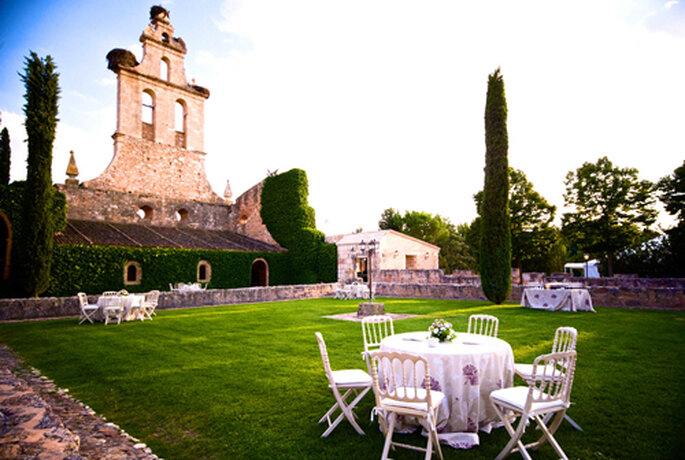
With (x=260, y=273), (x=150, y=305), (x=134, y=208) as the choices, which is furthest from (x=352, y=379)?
(x=134, y=208)

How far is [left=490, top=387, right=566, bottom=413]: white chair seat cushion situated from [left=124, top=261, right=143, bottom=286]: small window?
19.3 m

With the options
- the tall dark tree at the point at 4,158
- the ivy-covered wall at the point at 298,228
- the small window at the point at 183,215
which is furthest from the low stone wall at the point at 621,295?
the tall dark tree at the point at 4,158

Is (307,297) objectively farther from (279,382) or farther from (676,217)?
(676,217)

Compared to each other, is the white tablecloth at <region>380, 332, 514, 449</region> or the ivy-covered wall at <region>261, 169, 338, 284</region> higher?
the ivy-covered wall at <region>261, 169, 338, 284</region>

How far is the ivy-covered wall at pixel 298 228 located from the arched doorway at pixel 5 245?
14.7 meters

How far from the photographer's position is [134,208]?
23.7 m

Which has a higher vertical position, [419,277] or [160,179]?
[160,179]

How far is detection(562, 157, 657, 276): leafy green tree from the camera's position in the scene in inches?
964

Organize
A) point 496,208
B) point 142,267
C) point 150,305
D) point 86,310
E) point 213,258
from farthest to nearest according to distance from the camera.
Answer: point 213,258 → point 142,267 → point 496,208 → point 150,305 → point 86,310

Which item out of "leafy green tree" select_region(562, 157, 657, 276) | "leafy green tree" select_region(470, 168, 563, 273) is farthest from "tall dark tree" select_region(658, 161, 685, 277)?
"leafy green tree" select_region(470, 168, 563, 273)

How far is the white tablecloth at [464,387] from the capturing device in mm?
3455

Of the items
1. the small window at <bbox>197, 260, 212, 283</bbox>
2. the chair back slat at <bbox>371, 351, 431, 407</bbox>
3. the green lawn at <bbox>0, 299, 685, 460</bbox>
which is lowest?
the green lawn at <bbox>0, 299, 685, 460</bbox>

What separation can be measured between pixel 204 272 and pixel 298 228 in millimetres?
6992

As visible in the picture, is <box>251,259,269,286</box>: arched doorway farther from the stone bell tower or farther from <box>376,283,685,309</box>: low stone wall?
<box>376,283,685,309</box>: low stone wall
